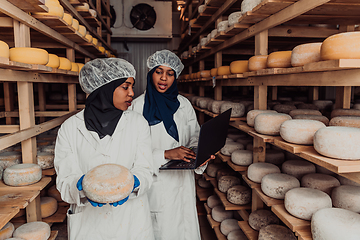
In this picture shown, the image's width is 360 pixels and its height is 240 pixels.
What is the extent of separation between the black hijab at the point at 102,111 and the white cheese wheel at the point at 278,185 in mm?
999

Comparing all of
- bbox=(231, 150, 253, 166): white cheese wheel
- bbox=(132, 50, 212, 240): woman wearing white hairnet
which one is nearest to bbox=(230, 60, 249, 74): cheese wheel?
bbox=(132, 50, 212, 240): woman wearing white hairnet

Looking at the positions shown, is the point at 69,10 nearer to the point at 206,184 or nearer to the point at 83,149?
the point at 83,149

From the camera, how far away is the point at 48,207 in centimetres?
242

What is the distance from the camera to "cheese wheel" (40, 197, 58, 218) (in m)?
2.39

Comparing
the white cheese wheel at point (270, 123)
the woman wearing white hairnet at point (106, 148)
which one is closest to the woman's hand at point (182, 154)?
the woman wearing white hairnet at point (106, 148)

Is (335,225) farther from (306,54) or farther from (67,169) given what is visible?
(67,169)

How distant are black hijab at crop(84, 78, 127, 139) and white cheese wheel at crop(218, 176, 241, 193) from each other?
152 cm

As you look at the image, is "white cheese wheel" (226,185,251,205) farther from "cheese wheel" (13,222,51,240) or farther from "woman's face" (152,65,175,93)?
"cheese wheel" (13,222,51,240)

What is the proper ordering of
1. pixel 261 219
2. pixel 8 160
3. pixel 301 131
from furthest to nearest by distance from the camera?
pixel 8 160 < pixel 261 219 < pixel 301 131

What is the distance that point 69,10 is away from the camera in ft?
10.1

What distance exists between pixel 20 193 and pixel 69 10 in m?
→ 2.19

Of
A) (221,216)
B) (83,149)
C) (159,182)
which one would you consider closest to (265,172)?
(159,182)

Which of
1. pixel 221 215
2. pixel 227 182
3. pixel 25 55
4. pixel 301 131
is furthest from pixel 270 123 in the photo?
pixel 25 55

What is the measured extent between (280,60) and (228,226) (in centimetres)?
161
